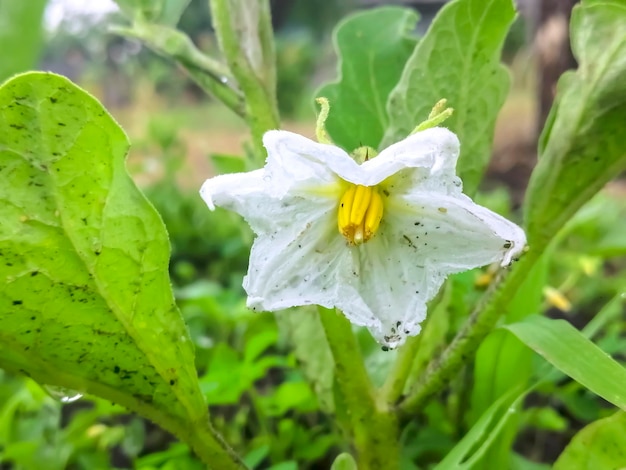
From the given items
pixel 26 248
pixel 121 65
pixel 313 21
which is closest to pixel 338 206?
pixel 26 248

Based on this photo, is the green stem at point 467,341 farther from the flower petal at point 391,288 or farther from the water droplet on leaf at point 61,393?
the water droplet on leaf at point 61,393

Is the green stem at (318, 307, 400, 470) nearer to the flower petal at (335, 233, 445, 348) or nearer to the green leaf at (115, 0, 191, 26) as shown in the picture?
the flower petal at (335, 233, 445, 348)

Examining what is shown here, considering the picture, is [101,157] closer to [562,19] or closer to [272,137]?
[272,137]

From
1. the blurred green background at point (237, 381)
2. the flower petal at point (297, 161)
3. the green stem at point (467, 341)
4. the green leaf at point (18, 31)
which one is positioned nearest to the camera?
the flower petal at point (297, 161)

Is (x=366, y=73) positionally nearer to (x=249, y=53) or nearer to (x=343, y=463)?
(x=249, y=53)

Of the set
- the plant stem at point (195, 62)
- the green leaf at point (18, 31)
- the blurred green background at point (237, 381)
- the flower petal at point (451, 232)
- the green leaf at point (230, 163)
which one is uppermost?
the plant stem at point (195, 62)

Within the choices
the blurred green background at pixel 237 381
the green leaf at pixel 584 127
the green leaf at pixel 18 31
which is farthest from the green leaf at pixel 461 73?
the green leaf at pixel 18 31

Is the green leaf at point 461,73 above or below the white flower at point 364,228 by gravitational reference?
above

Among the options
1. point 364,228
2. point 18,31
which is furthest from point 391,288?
point 18,31
